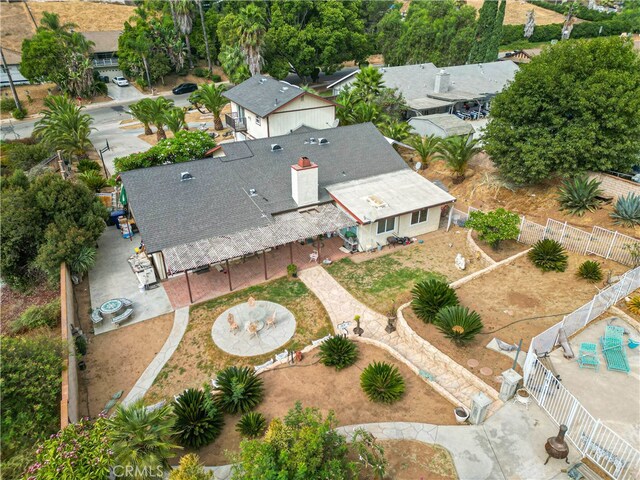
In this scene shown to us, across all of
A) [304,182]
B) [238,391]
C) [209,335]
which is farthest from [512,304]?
[209,335]

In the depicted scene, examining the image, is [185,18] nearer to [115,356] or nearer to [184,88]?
[184,88]

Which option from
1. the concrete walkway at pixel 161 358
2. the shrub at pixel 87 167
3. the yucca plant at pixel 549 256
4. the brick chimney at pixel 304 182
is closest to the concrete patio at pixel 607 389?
the yucca plant at pixel 549 256

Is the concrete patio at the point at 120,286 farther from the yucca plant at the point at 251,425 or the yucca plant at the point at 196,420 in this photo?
the yucca plant at the point at 251,425

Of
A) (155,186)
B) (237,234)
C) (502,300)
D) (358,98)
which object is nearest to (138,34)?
(358,98)

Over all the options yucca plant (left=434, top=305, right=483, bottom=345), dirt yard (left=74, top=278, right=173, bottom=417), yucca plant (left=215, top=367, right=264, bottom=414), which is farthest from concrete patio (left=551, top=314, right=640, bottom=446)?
dirt yard (left=74, top=278, right=173, bottom=417)

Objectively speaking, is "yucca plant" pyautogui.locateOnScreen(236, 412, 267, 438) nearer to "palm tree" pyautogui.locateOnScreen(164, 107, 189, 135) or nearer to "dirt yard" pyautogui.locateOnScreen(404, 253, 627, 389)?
"dirt yard" pyautogui.locateOnScreen(404, 253, 627, 389)

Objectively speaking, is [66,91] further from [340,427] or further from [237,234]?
[340,427]
